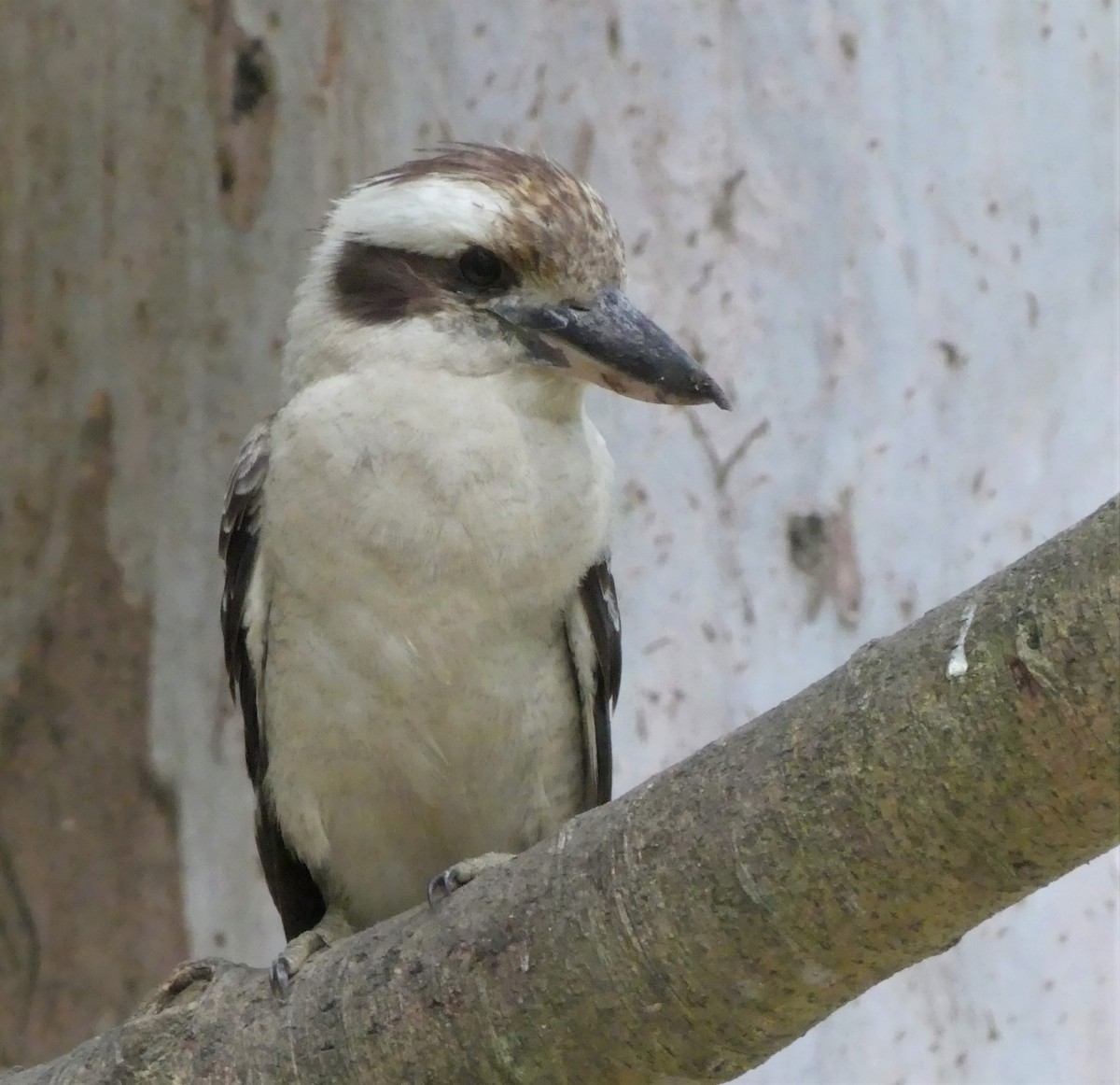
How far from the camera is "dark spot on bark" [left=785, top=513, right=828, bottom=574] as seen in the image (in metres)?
2.12

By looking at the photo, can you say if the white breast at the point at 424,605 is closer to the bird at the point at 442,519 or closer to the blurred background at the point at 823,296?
the bird at the point at 442,519

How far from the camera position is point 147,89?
2.46m

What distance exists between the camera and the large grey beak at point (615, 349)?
5.79 ft

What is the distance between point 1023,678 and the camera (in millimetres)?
1060

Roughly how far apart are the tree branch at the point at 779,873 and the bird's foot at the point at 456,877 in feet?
0.16

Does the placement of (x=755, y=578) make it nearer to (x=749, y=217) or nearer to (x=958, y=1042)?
(x=749, y=217)

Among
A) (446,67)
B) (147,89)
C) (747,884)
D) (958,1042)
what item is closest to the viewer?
(747,884)

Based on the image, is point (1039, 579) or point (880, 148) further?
point (880, 148)

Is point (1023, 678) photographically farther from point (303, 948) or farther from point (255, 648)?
point (255, 648)

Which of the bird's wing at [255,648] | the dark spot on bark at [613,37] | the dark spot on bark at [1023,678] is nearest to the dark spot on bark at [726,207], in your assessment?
the dark spot on bark at [613,37]

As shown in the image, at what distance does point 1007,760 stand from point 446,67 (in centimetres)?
142

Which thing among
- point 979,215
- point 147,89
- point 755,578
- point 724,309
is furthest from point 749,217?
point 147,89

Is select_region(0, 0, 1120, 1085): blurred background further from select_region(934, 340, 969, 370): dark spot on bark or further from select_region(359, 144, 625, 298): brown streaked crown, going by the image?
select_region(359, 144, 625, 298): brown streaked crown

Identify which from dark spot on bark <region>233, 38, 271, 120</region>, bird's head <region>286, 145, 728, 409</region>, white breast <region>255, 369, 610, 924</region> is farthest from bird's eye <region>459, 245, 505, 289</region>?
dark spot on bark <region>233, 38, 271, 120</region>
